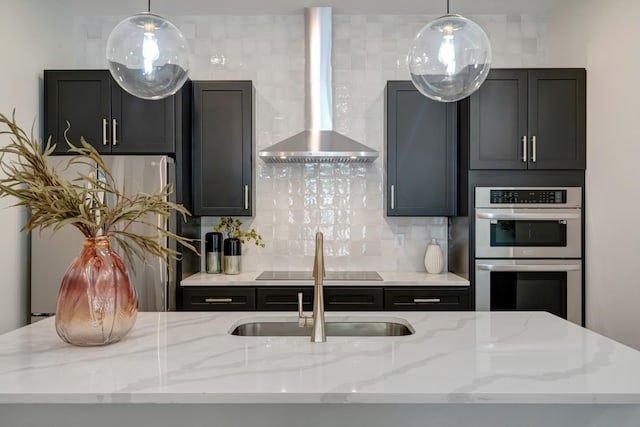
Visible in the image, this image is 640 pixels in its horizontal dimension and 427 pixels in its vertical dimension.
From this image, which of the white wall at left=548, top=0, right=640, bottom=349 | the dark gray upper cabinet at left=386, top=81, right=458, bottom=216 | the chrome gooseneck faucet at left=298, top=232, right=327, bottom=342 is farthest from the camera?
the dark gray upper cabinet at left=386, top=81, right=458, bottom=216

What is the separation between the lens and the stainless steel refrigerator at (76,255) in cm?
314

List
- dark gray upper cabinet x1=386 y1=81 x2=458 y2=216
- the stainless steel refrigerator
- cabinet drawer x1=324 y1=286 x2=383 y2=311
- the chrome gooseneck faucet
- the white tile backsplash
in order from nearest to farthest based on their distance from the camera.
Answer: the chrome gooseneck faucet → the stainless steel refrigerator → cabinet drawer x1=324 y1=286 x2=383 y2=311 → dark gray upper cabinet x1=386 y1=81 x2=458 y2=216 → the white tile backsplash

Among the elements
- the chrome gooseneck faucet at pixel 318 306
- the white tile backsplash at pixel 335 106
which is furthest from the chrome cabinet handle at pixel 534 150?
the chrome gooseneck faucet at pixel 318 306

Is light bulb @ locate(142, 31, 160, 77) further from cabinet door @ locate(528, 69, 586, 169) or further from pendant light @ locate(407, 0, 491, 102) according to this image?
cabinet door @ locate(528, 69, 586, 169)

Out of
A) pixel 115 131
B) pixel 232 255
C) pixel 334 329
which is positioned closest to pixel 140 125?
pixel 115 131

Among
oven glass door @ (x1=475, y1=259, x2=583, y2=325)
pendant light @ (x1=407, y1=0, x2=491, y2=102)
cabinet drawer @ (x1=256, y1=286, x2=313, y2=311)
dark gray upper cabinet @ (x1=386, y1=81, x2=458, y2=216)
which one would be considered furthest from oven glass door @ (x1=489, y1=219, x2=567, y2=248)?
pendant light @ (x1=407, y1=0, x2=491, y2=102)

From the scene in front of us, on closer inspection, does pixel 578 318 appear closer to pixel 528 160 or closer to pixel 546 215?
pixel 546 215

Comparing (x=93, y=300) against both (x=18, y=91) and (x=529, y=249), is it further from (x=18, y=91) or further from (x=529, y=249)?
(x=529, y=249)

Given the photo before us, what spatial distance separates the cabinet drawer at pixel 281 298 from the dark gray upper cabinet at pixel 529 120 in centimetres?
142

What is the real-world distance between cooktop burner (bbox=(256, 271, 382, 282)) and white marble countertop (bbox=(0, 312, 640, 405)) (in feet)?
5.01

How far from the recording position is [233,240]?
3574 millimetres

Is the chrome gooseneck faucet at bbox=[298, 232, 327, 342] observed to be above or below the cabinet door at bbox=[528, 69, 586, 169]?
below

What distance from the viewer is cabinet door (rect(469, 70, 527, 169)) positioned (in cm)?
Answer: 331
